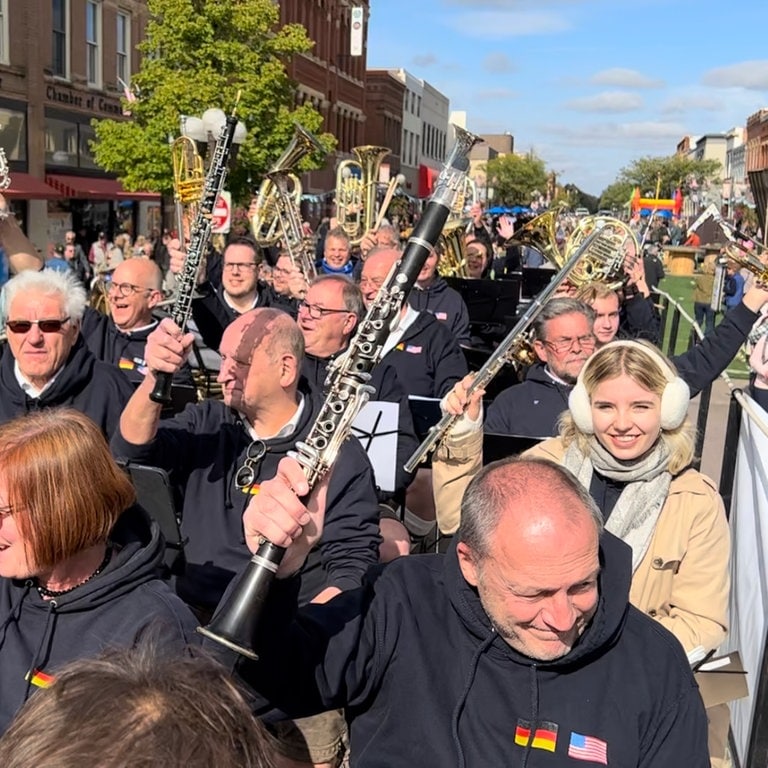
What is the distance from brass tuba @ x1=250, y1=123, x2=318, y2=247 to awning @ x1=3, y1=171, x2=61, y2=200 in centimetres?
1359

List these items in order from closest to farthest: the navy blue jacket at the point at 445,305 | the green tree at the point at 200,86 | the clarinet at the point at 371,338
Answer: the clarinet at the point at 371,338 → the navy blue jacket at the point at 445,305 → the green tree at the point at 200,86

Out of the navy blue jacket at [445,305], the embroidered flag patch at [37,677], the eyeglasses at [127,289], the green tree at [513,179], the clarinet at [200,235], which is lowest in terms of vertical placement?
the embroidered flag patch at [37,677]

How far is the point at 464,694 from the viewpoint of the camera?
6.97 feet

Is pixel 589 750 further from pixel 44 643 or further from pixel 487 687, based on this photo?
pixel 44 643

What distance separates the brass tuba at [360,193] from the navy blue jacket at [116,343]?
19.7ft

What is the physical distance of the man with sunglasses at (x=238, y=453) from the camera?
3182mm

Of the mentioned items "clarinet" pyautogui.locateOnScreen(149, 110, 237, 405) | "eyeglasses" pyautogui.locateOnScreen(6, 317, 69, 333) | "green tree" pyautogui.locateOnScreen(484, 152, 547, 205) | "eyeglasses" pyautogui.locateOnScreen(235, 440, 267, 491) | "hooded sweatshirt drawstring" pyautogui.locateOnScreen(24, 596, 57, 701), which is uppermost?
"green tree" pyautogui.locateOnScreen(484, 152, 547, 205)

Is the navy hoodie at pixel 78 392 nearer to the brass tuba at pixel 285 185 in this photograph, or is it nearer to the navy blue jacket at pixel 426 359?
the navy blue jacket at pixel 426 359

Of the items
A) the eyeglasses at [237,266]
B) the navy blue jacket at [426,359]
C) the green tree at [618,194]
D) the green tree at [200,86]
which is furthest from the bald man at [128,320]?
the green tree at [618,194]

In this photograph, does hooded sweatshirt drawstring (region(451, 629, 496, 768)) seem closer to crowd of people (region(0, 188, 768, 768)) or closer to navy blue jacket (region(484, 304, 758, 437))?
crowd of people (region(0, 188, 768, 768))

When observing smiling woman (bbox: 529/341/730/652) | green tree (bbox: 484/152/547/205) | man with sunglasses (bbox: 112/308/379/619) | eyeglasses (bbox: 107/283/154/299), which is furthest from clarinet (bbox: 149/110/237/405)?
green tree (bbox: 484/152/547/205)

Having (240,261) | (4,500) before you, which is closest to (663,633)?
(4,500)

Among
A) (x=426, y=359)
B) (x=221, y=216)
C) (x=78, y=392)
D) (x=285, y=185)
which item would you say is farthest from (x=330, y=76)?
(x=78, y=392)

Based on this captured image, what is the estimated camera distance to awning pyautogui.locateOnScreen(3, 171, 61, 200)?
21994mm
